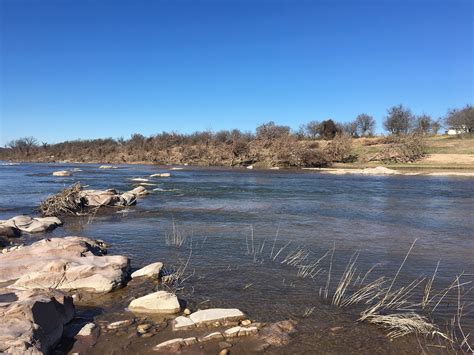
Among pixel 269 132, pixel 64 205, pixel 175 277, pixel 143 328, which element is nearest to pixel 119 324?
pixel 143 328

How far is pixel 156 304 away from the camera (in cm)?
790

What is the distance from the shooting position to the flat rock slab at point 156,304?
25.7 ft

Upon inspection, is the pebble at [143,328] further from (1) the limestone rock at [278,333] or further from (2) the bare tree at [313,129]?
(2) the bare tree at [313,129]

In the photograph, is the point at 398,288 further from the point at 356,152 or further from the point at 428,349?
the point at 356,152

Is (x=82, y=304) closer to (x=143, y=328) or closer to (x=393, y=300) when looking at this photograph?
(x=143, y=328)

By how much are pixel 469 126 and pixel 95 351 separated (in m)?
101

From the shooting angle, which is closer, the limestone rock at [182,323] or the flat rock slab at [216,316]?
the limestone rock at [182,323]

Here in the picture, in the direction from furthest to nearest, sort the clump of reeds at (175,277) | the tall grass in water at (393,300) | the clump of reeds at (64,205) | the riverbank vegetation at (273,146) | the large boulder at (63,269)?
the riverbank vegetation at (273,146) < the clump of reeds at (64,205) < the clump of reeds at (175,277) < the large boulder at (63,269) < the tall grass in water at (393,300)

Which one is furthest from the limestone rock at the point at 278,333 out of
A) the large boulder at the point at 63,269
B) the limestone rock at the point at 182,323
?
the large boulder at the point at 63,269

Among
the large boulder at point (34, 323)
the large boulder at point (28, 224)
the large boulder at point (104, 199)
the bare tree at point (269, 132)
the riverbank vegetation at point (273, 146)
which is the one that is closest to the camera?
the large boulder at point (34, 323)

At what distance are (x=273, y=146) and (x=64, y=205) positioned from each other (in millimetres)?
50388

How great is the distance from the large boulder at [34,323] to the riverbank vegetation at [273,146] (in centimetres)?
6014

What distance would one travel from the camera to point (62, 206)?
21.2 metres

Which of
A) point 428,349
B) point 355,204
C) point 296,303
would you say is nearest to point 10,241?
point 296,303
